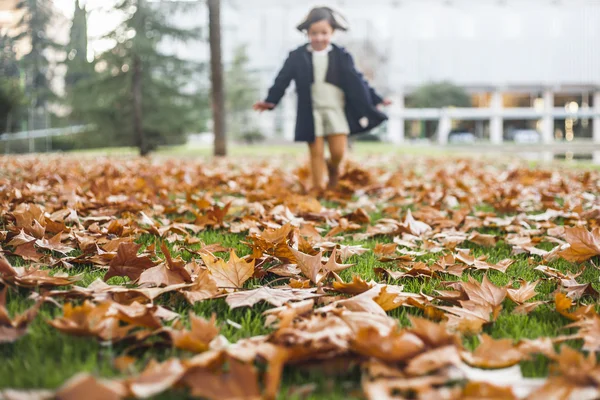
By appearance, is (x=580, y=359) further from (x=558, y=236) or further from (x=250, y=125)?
(x=250, y=125)

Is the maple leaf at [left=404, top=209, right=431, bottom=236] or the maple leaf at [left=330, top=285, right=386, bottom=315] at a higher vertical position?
the maple leaf at [left=404, top=209, right=431, bottom=236]

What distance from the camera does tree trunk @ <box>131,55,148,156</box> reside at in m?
14.8

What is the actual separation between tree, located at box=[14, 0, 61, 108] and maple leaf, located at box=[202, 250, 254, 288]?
16651 mm

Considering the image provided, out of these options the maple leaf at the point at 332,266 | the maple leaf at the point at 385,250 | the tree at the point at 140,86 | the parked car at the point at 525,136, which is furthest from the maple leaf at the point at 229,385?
the parked car at the point at 525,136

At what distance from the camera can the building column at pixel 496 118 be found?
49500mm

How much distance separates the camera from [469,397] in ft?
3.59

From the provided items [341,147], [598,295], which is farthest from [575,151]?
[598,295]

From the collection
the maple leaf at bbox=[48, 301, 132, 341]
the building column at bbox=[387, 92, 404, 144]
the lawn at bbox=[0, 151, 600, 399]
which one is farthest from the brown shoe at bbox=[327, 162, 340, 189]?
the building column at bbox=[387, 92, 404, 144]

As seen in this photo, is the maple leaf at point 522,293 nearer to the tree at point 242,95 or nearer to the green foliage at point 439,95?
the tree at point 242,95

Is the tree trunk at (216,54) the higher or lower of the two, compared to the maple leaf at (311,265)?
higher

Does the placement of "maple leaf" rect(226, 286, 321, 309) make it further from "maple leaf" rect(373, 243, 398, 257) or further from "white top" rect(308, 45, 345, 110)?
"white top" rect(308, 45, 345, 110)

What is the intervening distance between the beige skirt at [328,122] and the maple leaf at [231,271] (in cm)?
335

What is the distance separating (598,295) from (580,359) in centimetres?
76

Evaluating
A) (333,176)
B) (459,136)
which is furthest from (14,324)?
(459,136)
